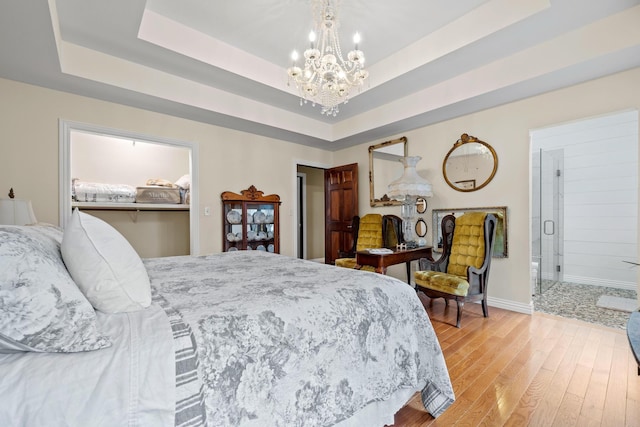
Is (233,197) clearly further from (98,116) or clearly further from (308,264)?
(308,264)

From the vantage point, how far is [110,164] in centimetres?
404

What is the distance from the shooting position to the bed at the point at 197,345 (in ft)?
2.35

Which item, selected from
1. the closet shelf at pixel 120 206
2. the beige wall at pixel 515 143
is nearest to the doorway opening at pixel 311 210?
the closet shelf at pixel 120 206

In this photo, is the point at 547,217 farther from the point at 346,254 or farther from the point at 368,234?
the point at 346,254

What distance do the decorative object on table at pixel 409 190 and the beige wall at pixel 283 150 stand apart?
0.45 meters

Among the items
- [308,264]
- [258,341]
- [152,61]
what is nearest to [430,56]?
[308,264]

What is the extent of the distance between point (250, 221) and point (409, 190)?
87.2 inches

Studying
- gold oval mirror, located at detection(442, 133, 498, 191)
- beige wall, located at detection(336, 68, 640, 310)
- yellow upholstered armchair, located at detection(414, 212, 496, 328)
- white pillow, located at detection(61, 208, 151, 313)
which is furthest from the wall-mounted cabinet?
white pillow, located at detection(61, 208, 151, 313)

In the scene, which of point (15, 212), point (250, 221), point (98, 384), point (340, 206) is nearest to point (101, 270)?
point (98, 384)

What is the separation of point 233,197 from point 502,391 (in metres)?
3.44

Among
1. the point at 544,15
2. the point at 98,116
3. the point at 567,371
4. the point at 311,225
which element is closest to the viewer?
the point at 567,371

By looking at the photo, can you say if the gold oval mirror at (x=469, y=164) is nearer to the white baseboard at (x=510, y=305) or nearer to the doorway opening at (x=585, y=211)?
the doorway opening at (x=585, y=211)

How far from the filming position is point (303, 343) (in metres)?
1.10

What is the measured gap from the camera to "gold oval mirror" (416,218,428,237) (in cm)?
401
